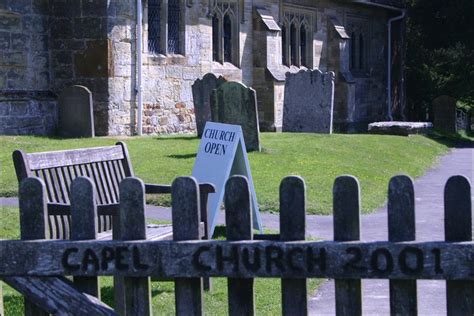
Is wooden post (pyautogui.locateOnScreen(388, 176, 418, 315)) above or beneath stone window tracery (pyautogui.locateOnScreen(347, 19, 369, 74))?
beneath

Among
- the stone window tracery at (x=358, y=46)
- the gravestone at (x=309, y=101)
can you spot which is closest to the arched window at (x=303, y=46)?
the stone window tracery at (x=358, y=46)

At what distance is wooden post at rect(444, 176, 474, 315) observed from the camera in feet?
14.8

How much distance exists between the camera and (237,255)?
4.68m

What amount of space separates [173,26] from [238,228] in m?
20.8

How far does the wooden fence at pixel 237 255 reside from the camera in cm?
455

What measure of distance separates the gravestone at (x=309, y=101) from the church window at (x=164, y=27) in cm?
303

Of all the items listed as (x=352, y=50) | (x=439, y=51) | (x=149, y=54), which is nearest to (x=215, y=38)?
(x=149, y=54)

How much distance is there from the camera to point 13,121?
21062 millimetres

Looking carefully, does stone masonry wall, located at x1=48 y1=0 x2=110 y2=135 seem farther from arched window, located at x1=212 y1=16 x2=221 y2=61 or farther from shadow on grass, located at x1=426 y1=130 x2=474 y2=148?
shadow on grass, located at x1=426 y1=130 x2=474 y2=148

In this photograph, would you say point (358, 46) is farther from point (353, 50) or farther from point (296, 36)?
point (296, 36)

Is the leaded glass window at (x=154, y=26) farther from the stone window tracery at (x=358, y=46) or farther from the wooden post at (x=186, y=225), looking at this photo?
the wooden post at (x=186, y=225)

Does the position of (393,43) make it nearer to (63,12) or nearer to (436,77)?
(436,77)

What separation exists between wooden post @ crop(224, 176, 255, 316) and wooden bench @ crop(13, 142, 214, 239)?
5.85 ft

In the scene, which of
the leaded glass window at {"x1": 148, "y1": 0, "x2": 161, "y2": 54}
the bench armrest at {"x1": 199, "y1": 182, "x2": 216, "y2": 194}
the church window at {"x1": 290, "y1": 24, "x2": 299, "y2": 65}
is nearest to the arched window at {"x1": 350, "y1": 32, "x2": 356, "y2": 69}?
the church window at {"x1": 290, "y1": 24, "x2": 299, "y2": 65}
